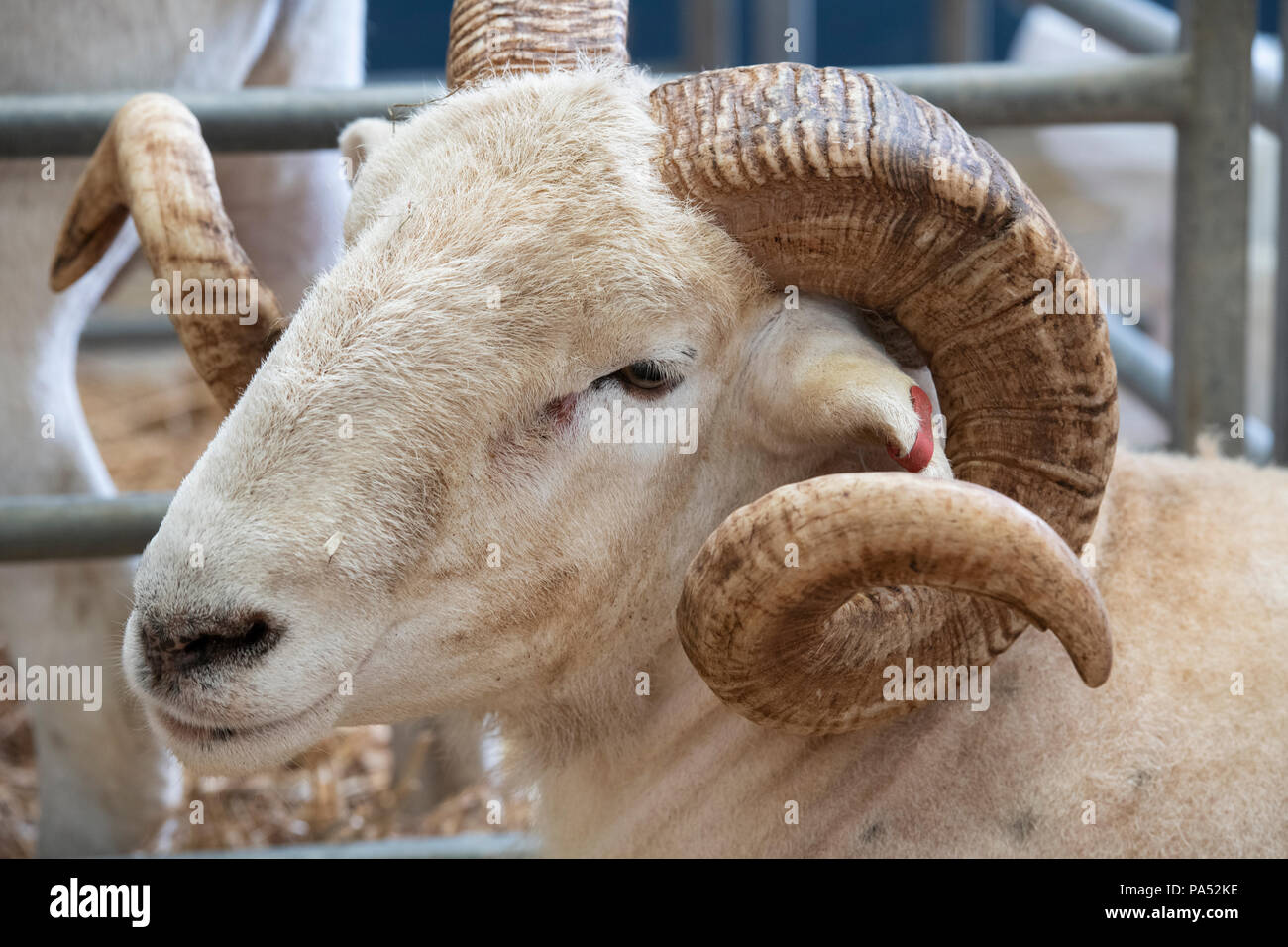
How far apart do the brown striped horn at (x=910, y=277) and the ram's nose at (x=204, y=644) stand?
1.94 feet

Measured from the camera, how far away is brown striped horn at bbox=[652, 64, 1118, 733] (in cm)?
172

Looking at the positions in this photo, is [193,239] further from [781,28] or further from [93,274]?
[781,28]

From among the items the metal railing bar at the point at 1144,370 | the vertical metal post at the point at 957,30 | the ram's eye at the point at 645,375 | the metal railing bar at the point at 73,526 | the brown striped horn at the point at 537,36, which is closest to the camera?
the ram's eye at the point at 645,375

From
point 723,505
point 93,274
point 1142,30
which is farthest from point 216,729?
point 1142,30

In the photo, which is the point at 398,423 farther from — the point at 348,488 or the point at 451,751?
the point at 451,751

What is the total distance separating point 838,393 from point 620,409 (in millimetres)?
335

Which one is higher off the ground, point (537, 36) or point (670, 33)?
point (670, 33)

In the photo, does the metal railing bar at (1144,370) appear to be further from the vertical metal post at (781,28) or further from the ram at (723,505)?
the vertical metal post at (781,28)

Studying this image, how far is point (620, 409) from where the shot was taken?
6.09ft

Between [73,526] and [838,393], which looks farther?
[73,526]

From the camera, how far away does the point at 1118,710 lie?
77.0 inches

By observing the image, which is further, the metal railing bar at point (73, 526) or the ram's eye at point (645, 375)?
the metal railing bar at point (73, 526)

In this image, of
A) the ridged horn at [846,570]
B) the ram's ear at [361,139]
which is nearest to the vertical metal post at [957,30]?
the ram's ear at [361,139]

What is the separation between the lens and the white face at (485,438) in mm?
1681
